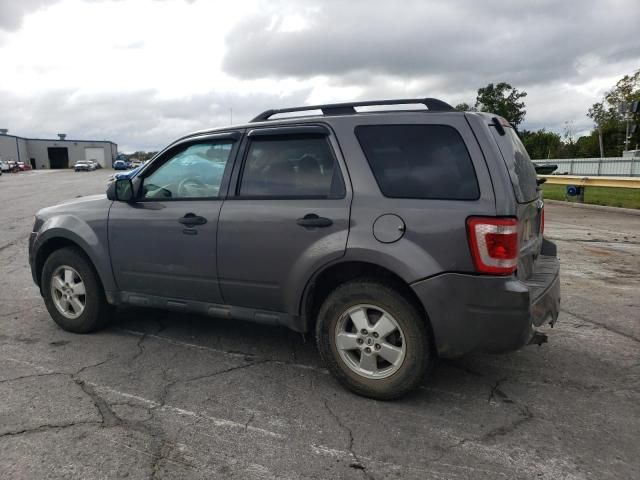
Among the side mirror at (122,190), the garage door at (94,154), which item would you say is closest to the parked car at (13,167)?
the garage door at (94,154)

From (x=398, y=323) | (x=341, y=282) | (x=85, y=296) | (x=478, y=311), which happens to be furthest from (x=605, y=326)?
(x=85, y=296)

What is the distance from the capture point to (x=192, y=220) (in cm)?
409

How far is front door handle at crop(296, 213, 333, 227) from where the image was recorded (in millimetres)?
3530

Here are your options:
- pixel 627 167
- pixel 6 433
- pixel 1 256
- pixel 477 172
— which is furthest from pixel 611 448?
pixel 627 167

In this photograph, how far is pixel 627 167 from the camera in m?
26.1

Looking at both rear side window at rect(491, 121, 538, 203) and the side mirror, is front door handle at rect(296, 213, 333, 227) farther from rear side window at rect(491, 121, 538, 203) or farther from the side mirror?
the side mirror

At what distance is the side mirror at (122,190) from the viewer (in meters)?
4.48

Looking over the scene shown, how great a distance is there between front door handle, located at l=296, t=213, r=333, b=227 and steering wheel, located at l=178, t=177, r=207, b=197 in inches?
41.6

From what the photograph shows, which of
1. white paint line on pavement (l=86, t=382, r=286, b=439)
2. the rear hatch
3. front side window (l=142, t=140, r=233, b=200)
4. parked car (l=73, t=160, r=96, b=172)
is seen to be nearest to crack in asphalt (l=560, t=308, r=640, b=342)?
the rear hatch

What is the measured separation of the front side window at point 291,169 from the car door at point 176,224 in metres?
0.22

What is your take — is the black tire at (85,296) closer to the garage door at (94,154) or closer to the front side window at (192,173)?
the front side window at (192,173)

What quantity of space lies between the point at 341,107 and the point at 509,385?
2.29 meters

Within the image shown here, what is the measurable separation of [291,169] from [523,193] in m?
1.57

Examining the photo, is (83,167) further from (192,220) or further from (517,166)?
(517,166)
